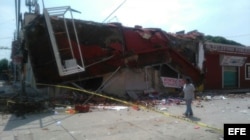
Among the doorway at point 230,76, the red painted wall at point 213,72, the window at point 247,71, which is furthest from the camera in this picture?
the window at point 247,71

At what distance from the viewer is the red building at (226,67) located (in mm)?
25422

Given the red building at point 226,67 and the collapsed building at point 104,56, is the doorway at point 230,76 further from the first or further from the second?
the collapsed building at point 104,56

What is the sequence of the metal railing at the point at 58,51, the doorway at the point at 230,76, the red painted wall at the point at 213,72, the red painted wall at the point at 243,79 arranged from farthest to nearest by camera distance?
the red painted wall at the point at 243,79, the doorway at the point at 230,76, the red painted wall at the point at 213,72, the metal railing at the point at 58,51

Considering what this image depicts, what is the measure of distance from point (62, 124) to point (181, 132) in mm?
3895

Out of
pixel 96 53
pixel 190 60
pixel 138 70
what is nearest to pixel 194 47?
pixel 190 60

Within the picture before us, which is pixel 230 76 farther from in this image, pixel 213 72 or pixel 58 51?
pixel 58 51

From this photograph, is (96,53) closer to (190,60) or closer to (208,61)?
(190,60)

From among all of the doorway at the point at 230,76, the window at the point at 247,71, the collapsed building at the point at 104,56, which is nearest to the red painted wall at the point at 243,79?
the window at the point at 247,71

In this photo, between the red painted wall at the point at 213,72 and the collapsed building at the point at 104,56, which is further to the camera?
the red painted wall at the point at 213,72

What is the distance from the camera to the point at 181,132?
9602mm

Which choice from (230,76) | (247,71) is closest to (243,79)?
(247,71)

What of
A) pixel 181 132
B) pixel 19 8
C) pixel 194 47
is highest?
pixel 19 8

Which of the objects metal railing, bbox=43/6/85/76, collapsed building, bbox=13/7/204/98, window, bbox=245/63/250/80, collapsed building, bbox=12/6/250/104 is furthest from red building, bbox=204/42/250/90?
metal railing, bbox=43/6/85/76

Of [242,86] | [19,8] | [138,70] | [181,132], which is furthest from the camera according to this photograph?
[242,86]
